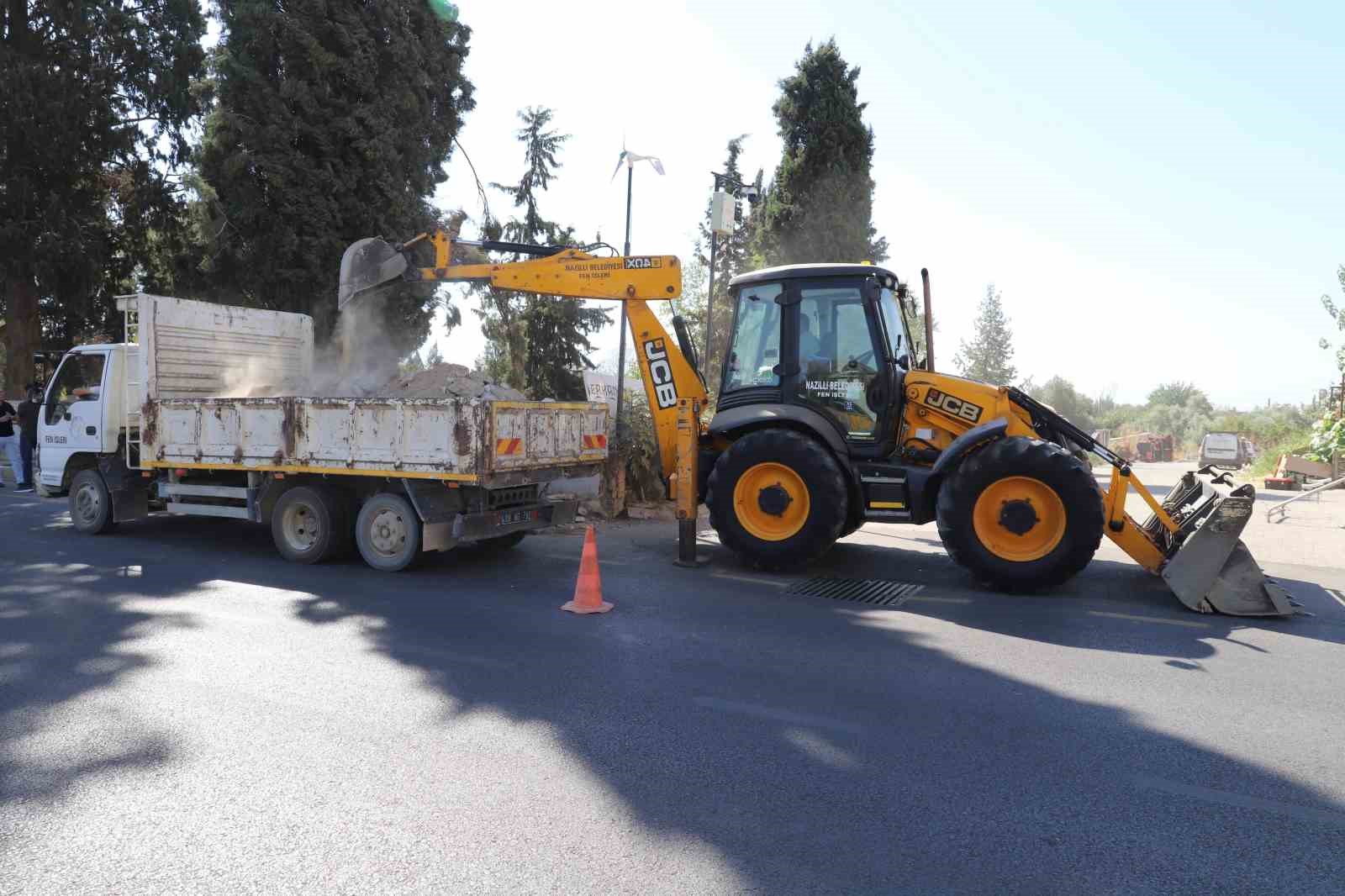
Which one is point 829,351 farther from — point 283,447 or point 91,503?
point 91,503

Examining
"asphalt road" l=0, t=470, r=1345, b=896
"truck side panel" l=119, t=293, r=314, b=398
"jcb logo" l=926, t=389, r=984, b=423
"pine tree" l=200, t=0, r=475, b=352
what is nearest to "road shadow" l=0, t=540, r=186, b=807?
"asphalt road" l=0, t=470, r=1345, b=896

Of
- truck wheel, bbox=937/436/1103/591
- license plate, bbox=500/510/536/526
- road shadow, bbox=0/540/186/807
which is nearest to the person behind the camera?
road shadow, bbox=0/540/186/807

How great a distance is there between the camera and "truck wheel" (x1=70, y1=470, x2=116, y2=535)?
1021cm

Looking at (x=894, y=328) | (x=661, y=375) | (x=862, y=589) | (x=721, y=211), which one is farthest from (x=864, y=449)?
(x=721, y=211)

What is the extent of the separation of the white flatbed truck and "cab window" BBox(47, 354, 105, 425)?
21 millimetres

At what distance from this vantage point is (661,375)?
30.4ft

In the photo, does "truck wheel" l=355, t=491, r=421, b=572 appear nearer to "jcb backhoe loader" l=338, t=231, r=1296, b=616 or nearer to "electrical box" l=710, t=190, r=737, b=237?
"jcb backhoe loader" l=338, t=231, r=1296, b=616

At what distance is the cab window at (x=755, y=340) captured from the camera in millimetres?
8688

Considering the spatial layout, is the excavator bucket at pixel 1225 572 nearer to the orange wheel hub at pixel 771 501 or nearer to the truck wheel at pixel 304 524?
the orange wheel hub at pixel 771 501

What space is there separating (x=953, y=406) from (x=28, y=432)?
16.3 m

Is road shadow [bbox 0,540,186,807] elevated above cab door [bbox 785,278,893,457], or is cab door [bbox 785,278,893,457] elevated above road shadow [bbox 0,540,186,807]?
cab door [bbox 785,278,893,457]

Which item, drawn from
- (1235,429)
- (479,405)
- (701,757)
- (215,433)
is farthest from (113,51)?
(1235,429)

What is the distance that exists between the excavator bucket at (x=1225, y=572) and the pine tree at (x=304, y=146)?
1440 cm

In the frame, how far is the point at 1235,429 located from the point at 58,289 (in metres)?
45.8
